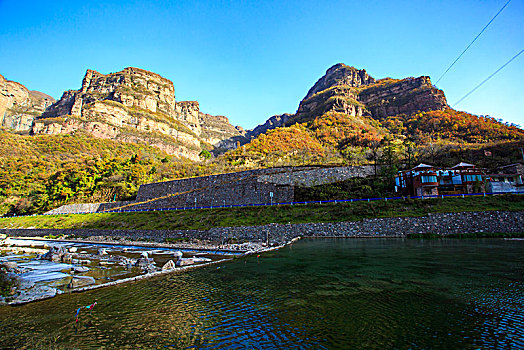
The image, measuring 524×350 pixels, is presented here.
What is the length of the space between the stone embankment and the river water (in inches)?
482

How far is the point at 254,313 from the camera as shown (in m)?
7.06

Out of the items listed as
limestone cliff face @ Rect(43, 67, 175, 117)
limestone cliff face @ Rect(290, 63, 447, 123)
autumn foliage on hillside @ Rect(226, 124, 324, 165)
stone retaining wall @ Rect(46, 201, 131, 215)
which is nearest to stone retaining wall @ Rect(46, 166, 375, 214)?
stone retaining wall @ Rect(46, 201, 131, 215)

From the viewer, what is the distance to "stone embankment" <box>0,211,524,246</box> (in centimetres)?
2202

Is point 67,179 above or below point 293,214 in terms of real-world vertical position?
above

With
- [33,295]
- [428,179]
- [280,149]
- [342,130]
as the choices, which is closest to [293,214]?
[428,179]

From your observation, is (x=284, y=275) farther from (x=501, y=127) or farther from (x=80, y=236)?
(x=501, y=127)

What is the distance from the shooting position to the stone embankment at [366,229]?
72.2 feet

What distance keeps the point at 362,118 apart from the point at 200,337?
109 meters

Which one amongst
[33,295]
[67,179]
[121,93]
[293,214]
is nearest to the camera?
[33,295]

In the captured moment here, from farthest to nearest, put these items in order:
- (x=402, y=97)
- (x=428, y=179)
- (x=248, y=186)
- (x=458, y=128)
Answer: (x=402, y=97)
(x=458, y=128)
(x=248, y=186)
(x=428, y=179)

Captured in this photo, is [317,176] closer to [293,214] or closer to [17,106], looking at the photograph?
[293,214]

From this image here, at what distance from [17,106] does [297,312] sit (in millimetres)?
221754

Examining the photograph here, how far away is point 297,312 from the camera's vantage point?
277 inches

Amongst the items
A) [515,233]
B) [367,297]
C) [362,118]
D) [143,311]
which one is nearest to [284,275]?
[367,297]
